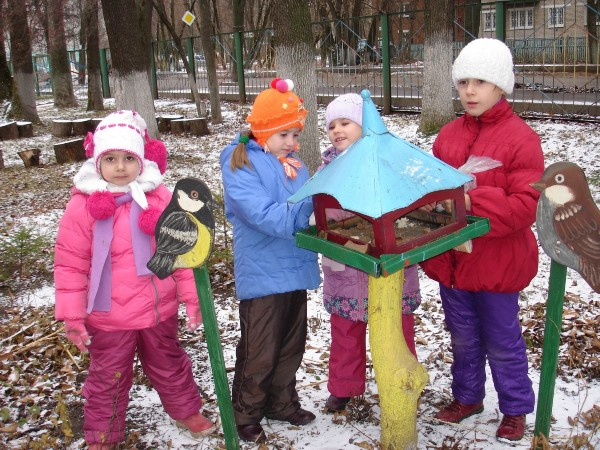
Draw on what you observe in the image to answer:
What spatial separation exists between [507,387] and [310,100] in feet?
12.6

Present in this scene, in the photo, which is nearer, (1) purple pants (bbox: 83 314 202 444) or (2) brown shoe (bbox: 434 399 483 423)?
(1) purple pants (bbox: 83 314 202 444)

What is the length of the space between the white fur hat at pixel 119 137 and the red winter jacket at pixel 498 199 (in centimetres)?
137

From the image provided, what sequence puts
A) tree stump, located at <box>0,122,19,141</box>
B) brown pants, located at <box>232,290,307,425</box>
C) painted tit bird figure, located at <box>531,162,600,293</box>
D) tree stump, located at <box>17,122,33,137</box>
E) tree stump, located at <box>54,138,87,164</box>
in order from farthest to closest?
1. tree stump, located at <box>17,122,33,137</box>
2. tree stump, located at <box>0,122,19,141</box>
3. tree stump, located at <box>54,138,87,164</box>
4. brown pants, located at <box>232,290,307,425</box>
5. painted tit bird figure, located at <box>531,162,600,293</box>

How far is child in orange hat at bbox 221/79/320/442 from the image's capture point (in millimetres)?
2604

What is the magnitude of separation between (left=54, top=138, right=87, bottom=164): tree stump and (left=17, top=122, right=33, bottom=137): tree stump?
4026 millimetres

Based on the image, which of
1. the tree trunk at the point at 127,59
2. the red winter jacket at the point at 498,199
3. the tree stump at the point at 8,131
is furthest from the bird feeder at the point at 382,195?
the tree stump at the point at 8,131

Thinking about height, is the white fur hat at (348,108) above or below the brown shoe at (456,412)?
above

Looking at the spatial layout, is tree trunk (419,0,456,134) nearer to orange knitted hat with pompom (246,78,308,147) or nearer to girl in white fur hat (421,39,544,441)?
girl in white fur hat (421,39,544,441)

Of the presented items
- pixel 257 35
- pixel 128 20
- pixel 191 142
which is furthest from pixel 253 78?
pixel 128 20

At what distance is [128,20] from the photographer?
868 centimetres

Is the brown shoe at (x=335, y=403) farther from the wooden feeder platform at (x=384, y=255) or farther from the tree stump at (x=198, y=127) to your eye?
the tree stump at (x=198, y=127)

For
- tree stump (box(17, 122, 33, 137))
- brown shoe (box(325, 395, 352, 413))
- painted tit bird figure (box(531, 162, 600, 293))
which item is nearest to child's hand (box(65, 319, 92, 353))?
brown shoe (box(325, 395, 352, 413))

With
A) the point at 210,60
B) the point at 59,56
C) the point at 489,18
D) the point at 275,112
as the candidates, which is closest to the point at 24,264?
the point at 275,112

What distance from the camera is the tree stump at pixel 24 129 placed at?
13.7m
